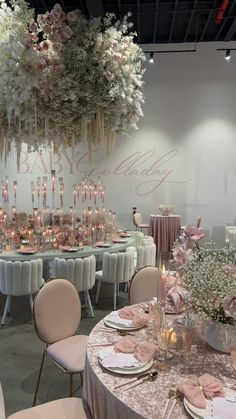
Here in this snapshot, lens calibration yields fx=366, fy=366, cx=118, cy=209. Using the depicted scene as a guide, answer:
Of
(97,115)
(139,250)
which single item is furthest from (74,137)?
(139,250)

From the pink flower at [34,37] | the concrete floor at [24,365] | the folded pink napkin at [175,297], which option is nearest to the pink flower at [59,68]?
the pink flower at [34,37]

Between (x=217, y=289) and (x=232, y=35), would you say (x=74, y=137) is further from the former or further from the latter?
(x=232, y=35)

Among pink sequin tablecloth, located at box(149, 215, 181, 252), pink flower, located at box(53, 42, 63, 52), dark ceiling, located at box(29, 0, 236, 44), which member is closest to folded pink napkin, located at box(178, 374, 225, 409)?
pink flower, located at box(53, 42, 63, 52)

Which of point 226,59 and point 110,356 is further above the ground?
point 226,59

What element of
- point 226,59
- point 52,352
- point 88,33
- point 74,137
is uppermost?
point 226,59

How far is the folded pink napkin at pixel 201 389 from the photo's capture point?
1.52 m

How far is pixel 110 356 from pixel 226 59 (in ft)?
29.8

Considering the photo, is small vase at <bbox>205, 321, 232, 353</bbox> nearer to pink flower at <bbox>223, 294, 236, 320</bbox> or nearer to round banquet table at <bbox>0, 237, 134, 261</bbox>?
pink flower at <bbox>223, 294, 236, 320</bbox>

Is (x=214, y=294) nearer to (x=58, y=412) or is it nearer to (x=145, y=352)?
(x=145, y=352)

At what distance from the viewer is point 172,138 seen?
9.80 m

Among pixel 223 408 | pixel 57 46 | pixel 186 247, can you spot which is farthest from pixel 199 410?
pixel 57 46

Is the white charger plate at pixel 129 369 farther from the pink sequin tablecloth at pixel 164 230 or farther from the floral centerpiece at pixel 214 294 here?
the pink sequin tablecloth at pixel 164 230

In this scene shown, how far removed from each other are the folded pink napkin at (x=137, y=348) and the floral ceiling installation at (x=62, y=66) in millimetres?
1654

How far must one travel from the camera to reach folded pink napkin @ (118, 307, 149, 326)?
2311 mm
